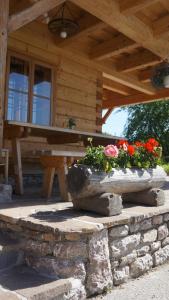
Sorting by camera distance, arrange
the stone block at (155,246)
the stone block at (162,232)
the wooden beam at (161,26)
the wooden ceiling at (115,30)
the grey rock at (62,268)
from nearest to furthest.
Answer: the grey rock at (62,268), the stone block at (155,246), the stone block at (162,232), the wooden ceiling at (115,30), the wooden beam at (161,26)

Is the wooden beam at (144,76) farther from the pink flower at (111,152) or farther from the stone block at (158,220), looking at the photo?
the pink flower at (111,152)

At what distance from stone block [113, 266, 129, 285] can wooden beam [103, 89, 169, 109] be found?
6.98 meters

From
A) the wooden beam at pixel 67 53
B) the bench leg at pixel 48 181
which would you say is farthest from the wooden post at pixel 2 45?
the wooden beam at pixel 67 53

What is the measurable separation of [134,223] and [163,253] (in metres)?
0.69

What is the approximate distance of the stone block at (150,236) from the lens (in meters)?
3.36

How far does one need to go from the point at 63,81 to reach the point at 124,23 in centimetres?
195

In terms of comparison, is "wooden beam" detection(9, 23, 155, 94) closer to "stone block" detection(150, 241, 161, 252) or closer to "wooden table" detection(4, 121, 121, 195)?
"wooden table" detection(4, 121, 121, 195)

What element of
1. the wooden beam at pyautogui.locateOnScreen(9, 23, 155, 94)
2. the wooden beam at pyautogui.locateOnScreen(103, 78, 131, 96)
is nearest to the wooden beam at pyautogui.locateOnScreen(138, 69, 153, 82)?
the wooden beam at pyautogui.locateOnScreen(9, 23, 155, 94)

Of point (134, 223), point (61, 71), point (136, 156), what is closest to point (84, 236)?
point (134, 223)

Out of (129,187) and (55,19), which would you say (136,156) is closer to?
(129,187)

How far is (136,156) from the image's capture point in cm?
366

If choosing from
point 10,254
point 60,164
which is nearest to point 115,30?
point 60,164

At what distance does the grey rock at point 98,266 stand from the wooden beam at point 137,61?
16.3ft

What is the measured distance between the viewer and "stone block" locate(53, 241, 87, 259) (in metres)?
2.62
